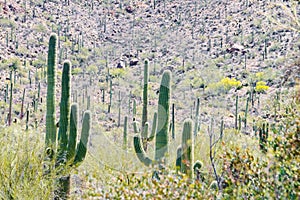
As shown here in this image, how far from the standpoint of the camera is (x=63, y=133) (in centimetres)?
1235

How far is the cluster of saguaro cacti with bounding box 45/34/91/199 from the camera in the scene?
39.7 ft

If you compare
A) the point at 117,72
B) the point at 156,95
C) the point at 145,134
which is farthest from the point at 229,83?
the point at 145,134

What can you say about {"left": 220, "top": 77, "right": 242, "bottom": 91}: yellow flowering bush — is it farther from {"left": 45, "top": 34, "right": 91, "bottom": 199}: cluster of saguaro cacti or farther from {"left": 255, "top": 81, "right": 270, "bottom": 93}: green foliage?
{"left": 45, "top": 34, "right": 91, "bottom": 199}: cluster of saguaro cacti

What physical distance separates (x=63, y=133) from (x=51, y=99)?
0.80 m

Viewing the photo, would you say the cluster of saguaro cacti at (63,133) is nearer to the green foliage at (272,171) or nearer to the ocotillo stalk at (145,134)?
the ocotillo stalk at (145,134)

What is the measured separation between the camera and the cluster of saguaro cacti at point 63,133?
12.1m

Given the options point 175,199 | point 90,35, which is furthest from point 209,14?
point 175,199

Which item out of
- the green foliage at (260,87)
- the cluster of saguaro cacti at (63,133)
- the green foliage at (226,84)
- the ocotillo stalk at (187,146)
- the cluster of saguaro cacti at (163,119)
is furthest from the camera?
the green foliage at (260,87)

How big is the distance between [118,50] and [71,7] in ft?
53.1

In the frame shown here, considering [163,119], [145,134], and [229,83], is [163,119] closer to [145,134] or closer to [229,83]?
[145,134]

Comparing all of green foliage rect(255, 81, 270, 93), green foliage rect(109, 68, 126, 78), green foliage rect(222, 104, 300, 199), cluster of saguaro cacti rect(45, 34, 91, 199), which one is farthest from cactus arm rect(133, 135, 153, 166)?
green foliage rect(255, 81, 270, 93)

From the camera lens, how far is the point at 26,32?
155ft

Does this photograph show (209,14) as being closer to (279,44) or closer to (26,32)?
(279,44)

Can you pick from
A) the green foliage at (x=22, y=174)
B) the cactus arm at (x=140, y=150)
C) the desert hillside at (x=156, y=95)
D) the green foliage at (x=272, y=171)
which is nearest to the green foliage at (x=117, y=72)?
the desert hillside at (x=156, y=95)
